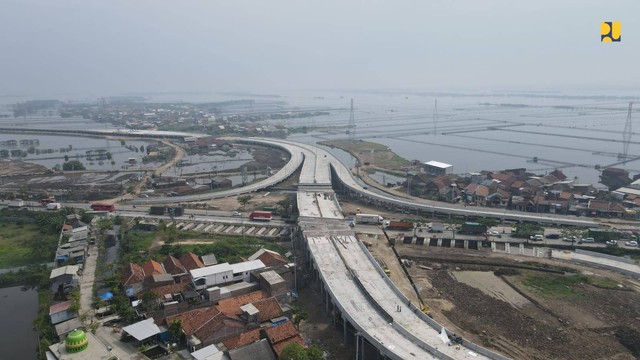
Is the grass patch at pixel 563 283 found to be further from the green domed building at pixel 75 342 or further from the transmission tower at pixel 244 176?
the transmission tower at pixel 244 176

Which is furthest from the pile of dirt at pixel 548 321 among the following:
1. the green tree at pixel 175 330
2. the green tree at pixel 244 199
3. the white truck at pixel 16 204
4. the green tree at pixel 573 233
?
the white truck at pixel 16 204

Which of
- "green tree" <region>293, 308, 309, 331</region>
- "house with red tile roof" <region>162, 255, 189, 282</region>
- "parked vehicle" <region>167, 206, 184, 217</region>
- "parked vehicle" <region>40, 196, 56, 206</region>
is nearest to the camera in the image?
"green tree" <region>293, 308, 309, 331</region>

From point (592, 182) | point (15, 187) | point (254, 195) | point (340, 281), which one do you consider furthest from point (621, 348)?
point (15, 187)

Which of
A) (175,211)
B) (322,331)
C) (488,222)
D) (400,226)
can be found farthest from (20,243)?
(488,222)

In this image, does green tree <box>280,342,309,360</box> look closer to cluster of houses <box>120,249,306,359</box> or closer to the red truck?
cluster of houses <box>120,249,306,359</box>

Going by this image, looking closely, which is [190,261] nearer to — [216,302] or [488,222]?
[216,302]

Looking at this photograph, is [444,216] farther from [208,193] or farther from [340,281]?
[208,193]

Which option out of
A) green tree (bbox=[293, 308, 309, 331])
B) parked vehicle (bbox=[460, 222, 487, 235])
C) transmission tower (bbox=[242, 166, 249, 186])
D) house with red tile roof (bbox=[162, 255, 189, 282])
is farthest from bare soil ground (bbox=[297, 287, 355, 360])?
transmission tower (bbox=[242, 166, 249, 186])
